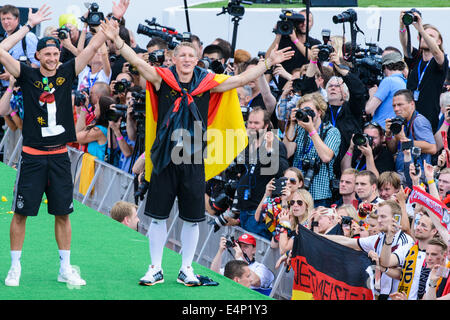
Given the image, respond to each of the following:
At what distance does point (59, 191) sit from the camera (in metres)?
6.83

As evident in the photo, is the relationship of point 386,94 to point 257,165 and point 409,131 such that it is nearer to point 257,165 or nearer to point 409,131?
point 409,131

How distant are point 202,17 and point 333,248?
10.3m

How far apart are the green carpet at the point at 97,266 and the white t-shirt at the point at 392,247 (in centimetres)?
100

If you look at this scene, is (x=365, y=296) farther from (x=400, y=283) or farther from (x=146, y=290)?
(x=146, y=290)

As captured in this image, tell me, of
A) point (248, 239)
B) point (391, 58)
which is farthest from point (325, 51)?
point (248, 239)

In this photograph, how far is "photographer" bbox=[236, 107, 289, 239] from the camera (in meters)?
9.04

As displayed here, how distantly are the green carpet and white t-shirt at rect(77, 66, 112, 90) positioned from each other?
10.6ft

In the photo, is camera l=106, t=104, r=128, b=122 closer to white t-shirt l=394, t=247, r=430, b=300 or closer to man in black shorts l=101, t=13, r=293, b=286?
man in black shorts l=101, t=13, r=293, b=286

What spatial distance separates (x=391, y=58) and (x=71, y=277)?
16.1 ft

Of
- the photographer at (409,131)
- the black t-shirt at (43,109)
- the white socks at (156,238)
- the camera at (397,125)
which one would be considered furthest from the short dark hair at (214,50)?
the white socks at (156,238)

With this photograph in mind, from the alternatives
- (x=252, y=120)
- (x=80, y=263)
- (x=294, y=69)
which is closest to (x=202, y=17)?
(x=294, y=69)

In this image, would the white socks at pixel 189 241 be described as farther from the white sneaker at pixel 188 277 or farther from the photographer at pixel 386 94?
the photographer at pixel 386 94

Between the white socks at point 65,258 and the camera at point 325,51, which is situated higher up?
the camera at point 325,51

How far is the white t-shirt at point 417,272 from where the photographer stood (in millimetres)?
6988
